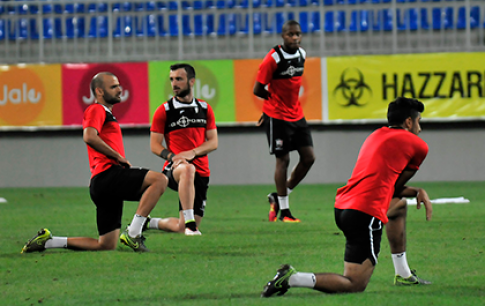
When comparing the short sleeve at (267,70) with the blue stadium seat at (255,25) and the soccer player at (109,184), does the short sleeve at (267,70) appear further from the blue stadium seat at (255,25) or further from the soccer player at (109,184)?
the blue stadium seat at (255,25)

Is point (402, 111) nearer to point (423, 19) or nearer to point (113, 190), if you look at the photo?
point (113, 190)

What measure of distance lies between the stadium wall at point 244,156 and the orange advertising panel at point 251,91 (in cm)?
37

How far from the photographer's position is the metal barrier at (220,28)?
1566cm

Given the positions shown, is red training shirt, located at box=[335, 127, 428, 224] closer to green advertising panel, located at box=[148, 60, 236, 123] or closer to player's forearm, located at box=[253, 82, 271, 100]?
player's forearm, located at box=[253, 82, 271, 100]

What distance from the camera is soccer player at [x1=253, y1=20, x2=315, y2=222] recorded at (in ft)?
28.0

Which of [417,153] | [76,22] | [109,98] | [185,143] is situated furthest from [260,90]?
[76,22]

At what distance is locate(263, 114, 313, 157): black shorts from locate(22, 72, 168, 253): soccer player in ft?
8.75

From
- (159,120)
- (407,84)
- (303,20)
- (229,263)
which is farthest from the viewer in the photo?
(303,20)

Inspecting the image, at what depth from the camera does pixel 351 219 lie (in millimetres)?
4250

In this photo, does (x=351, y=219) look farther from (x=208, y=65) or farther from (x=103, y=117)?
(x=208, y=65)

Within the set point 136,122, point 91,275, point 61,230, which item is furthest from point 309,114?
point 91,275

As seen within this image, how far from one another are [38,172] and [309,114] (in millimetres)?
5785

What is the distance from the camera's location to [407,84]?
583 inches

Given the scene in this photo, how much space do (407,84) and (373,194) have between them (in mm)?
10951
